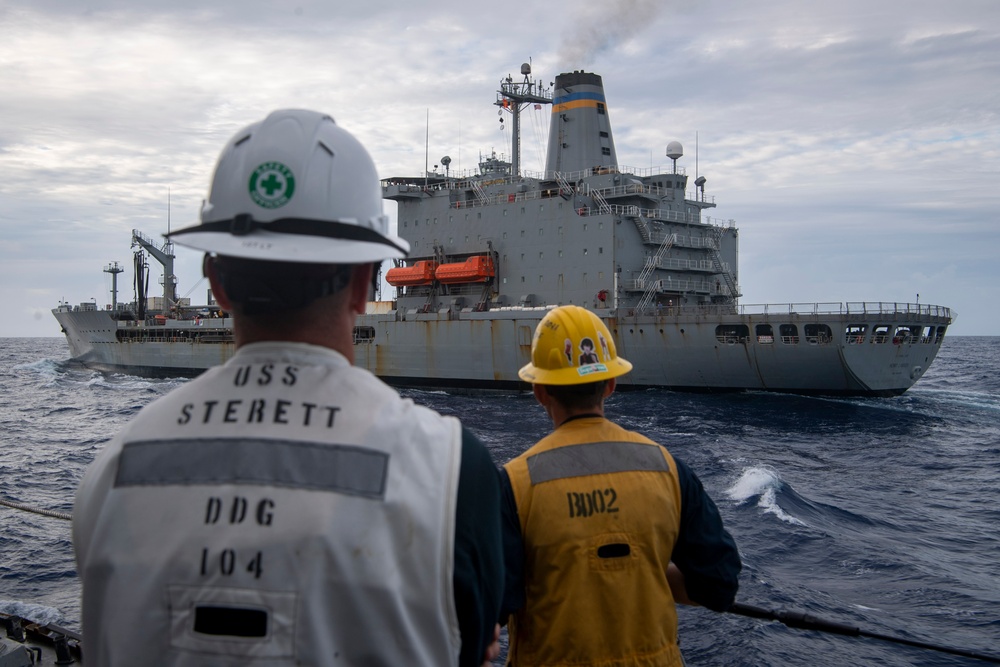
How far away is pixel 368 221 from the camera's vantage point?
1629 millimetres

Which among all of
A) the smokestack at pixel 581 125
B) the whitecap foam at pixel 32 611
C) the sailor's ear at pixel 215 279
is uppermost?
the smokestack at pixel 581 125

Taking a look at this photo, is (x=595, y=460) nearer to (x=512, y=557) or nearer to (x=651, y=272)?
(x=512, y=557)

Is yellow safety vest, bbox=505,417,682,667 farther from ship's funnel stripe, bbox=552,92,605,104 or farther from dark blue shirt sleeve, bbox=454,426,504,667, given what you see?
ship's funnel stripe, bbox=552,92,605,104

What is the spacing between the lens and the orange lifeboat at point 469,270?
102 feet

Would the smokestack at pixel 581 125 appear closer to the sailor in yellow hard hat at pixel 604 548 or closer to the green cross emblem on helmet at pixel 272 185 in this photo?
the sailor in yellow hard hat at pixel 604 548

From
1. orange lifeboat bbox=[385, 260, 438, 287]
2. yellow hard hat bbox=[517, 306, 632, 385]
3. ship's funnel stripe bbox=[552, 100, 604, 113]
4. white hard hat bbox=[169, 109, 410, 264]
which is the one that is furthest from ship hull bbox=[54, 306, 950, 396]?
white hard hat bbox=[169, 109, 410, 264]

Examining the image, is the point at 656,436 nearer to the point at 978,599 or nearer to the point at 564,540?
the point at 978,599

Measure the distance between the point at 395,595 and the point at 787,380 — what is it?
25.5 m

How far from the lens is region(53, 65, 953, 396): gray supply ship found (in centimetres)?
2466

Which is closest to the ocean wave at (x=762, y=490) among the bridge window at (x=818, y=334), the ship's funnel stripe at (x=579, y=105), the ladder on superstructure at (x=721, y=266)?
the bridge window at (x=818, y=334)

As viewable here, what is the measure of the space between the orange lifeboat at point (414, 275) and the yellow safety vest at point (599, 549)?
3030cm

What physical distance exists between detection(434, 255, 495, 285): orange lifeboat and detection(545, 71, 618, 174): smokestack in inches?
200

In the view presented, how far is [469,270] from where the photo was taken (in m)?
31.0

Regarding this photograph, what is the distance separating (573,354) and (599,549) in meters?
0.67
